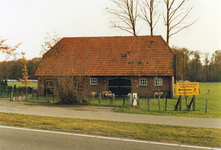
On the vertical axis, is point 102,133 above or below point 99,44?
below

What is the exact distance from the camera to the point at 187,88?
1770 cm

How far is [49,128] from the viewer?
10.1 metres

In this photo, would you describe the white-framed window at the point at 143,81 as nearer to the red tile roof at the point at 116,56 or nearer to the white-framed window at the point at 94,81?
the red tile roof at the point at 116,56

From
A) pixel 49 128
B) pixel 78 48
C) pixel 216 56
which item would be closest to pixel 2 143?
pixel 49 128

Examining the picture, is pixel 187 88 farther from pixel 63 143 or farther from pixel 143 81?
pixel 63 143

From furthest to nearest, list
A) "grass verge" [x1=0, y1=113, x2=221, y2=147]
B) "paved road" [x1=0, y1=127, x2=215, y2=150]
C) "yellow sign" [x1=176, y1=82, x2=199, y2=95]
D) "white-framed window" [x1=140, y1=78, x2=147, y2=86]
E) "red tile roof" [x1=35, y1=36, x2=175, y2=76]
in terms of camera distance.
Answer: "white-framed window" [x1=140, y1=78, x2=147, y2=86], "red tile roof" [x1=35, y1=36, x2=175, y2=76], "yellow sign" [x1=176, y1=82, x2=199, y2=95], "grass verge" [x1=0, y1=113, x2=221, y2=147], "paved road" [x1=0, y1=127, x2=215, y2=150]

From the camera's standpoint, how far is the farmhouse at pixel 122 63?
1144 inches

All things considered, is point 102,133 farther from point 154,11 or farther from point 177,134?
point 154,11

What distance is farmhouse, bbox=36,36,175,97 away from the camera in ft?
95.3

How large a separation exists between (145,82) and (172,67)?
12.8 ft

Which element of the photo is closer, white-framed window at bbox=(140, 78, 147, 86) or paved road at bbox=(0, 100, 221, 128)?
paved road at bbox=(0, 100, 221, 128)

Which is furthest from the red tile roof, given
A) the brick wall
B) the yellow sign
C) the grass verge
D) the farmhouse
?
the grass verge

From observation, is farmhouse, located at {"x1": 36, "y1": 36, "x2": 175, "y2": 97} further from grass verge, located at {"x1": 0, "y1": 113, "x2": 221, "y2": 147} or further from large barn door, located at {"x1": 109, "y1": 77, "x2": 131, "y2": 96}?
grass verge, located at {"x1": 0, "y1": 113, "x2": 221, "y2": 147}

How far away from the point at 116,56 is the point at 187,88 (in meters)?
15.0
